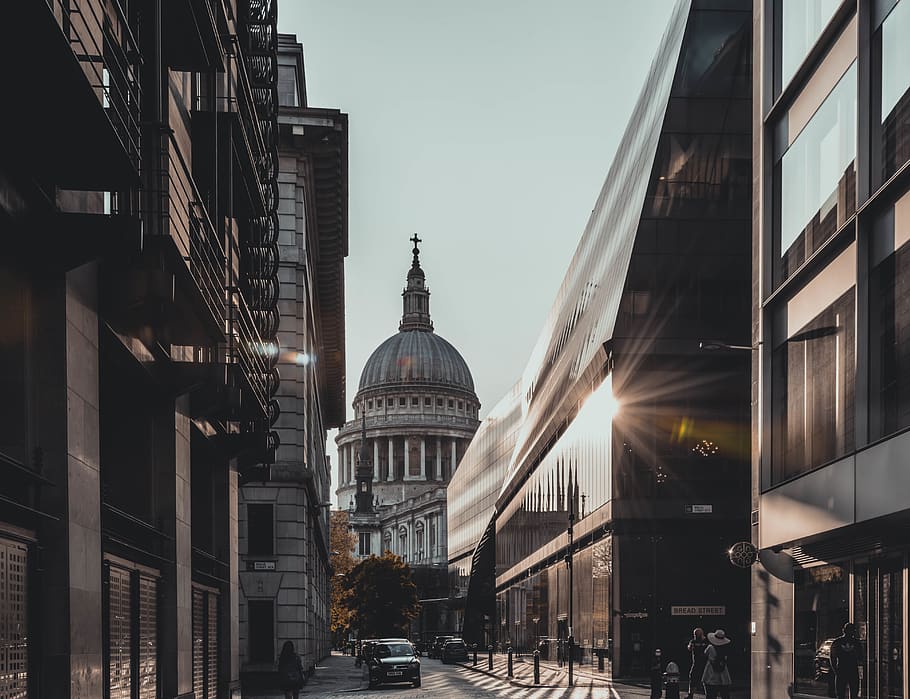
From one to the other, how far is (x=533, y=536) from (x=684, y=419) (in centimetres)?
2339

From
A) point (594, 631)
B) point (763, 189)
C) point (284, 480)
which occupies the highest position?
point (763, 189)

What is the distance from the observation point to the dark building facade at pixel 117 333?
1128 cm

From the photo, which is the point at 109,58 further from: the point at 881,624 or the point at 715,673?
the point at 715,673

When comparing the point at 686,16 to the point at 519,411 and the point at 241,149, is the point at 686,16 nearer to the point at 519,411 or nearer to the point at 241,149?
the point at 241,149

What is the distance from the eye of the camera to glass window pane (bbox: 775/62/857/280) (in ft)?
63.4

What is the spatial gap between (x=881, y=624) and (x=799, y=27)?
9729 millimetres

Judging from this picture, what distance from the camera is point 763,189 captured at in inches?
968

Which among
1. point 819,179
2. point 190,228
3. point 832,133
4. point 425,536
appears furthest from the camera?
point 425,536

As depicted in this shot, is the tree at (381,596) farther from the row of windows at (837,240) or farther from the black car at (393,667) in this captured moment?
the row of windows at (837,240)

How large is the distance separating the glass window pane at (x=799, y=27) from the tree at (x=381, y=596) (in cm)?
7653

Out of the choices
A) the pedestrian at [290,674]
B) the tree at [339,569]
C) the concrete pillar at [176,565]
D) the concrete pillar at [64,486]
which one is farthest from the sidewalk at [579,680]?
the tree at [339,569]

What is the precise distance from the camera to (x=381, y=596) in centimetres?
9669

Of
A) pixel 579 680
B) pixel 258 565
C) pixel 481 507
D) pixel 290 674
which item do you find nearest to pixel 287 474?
pixel 258 565

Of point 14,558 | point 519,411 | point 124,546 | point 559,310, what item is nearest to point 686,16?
point 559,310
